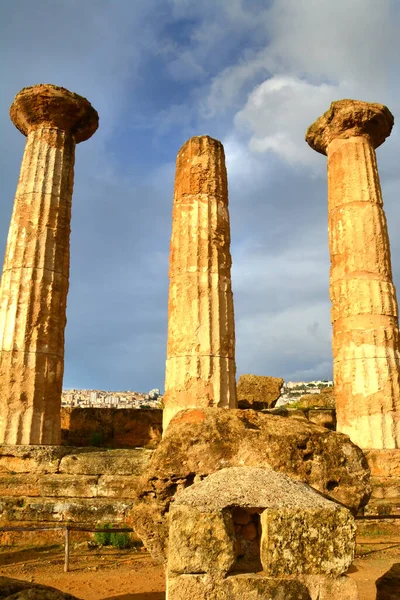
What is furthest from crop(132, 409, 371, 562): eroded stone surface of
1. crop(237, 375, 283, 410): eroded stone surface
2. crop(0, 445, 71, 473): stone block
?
crop(237, 375, 283, 410): eroded stone surface

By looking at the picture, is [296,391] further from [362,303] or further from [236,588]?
[236,588]

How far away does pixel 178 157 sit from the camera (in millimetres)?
12047

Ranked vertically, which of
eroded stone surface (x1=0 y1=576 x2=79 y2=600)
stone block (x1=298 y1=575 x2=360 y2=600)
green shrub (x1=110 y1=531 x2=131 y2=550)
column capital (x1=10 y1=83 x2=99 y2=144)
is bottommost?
green shrub (x1=110 y1=531 x2=131 y2=550)

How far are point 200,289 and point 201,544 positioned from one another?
25.2ft

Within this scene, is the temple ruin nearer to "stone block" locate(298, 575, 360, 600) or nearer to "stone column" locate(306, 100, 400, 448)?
"stone column" locate(306, 100, 400, 448)

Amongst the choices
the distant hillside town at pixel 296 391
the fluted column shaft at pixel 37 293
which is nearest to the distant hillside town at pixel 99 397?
the distant hillside town at pixel 296 391

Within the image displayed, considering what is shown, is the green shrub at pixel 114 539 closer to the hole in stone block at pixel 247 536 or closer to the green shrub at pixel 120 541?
the green shrub at pixel 120 541

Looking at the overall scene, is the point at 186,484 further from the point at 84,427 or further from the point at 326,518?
the point at 84,427

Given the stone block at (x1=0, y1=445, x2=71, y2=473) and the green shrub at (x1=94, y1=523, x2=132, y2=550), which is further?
the stone block at (x1=0, y1=445, x2=71, y2=473)

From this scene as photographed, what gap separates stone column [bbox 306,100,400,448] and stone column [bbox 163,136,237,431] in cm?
295

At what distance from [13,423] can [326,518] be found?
850 centimetres

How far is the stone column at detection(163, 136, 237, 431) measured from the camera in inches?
398

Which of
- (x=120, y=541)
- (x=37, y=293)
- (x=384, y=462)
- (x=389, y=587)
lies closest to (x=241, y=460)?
(x=389, y=587)

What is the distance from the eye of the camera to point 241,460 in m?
4.92
